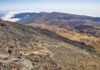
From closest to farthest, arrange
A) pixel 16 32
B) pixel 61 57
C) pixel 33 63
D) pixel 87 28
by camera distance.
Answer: pixel 33 63 → pixel 61 57 → pixel 16 32 → pixel 87 28

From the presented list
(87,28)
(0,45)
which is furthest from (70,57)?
(87,28)

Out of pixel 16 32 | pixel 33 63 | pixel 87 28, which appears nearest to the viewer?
pixel 33 63

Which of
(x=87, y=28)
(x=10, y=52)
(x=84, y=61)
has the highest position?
(x=10, y=52)

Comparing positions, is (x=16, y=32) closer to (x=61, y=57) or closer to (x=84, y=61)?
(x=61, y=57)

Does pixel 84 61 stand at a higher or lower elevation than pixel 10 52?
lower

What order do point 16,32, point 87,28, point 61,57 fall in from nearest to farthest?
1. point 61,57
2. point 16,32
3. point 87,28

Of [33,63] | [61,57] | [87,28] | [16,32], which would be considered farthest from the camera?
[87,28]

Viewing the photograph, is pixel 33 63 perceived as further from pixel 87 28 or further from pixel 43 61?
pixel 87 28

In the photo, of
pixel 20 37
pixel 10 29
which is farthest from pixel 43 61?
pixel 10 29

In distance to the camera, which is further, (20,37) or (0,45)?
(20,37)
